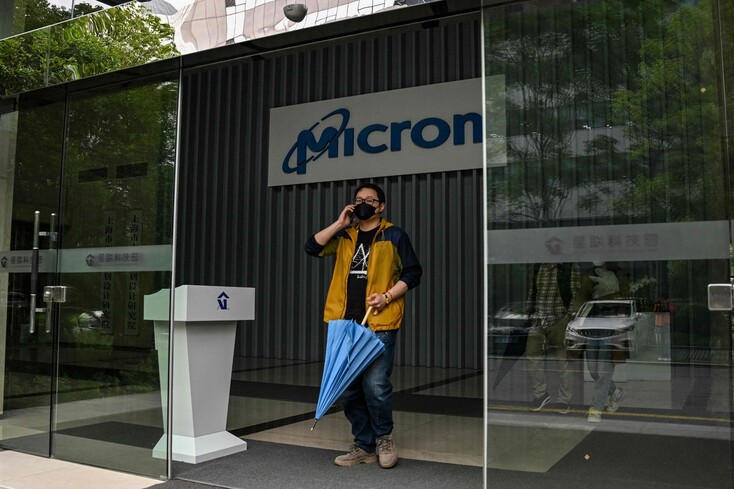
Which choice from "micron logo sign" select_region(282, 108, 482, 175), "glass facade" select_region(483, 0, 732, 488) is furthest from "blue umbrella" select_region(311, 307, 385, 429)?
"micron logo sign" select_region(282, 108, 482, 175)

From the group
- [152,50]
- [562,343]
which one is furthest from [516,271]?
[152,50]

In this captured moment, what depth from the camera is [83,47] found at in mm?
4480

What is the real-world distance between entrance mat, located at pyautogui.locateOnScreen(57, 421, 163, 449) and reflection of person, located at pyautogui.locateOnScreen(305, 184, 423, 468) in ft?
3.64

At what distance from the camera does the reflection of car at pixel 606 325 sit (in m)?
2.77

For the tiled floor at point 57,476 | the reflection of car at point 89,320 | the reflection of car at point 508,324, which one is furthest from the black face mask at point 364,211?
the tiled floor at point 57,476

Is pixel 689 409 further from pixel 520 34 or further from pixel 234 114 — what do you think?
pixel 234 114

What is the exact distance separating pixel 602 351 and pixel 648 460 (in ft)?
1.47

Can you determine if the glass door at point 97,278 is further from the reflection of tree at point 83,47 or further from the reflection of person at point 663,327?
the reflection of person at point 663,327

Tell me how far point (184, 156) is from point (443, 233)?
5378 mm

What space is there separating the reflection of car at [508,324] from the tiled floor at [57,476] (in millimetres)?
2125

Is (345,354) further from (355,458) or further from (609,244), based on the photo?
(609,244)

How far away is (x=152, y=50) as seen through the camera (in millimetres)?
4207

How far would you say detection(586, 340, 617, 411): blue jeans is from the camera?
→ 109 inches

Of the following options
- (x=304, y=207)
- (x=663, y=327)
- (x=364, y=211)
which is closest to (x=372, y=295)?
(x=364, y=211)
